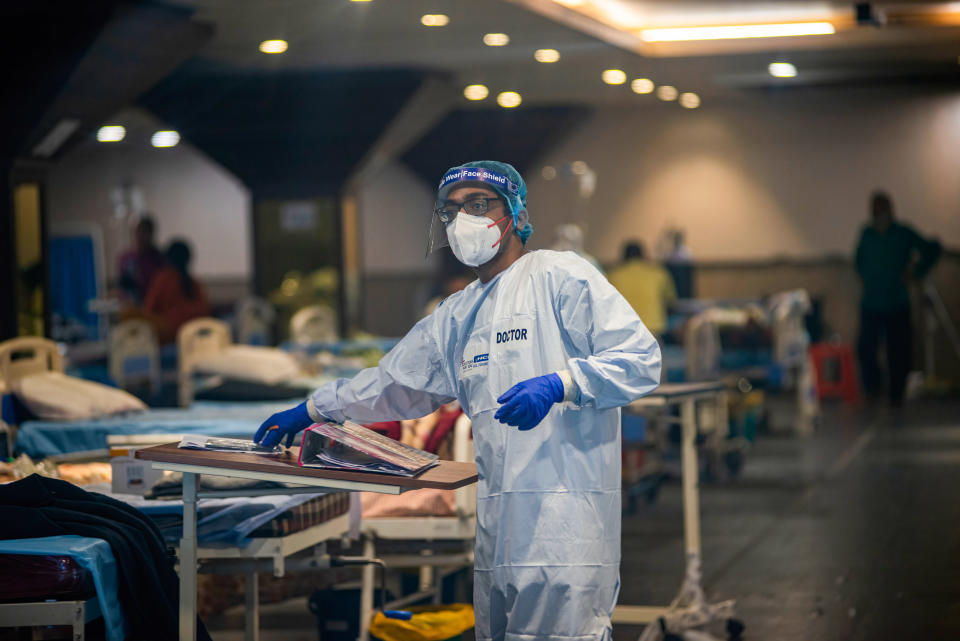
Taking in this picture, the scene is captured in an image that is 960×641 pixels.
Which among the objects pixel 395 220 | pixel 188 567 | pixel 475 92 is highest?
pixel 475 92

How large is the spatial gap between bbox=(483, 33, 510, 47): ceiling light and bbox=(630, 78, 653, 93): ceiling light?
2.43 metres

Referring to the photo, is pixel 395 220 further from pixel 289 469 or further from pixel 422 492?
pixel 289 469

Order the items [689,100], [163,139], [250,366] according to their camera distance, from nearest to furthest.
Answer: [250,366], [689,100], [163,139]

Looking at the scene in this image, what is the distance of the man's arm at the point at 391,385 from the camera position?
116 inches

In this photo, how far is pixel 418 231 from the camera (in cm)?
1405

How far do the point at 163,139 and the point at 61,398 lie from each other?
8.38m

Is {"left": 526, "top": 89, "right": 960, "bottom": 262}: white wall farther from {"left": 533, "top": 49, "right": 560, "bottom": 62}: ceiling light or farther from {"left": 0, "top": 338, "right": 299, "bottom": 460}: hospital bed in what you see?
{"left": 0, "top": 338, "right": 299, "bottom": 460}: hospital bed

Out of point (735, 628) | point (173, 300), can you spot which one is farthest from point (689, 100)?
point (735, 628)

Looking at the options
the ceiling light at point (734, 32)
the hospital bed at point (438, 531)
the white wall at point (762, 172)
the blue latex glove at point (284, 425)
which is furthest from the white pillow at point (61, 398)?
the white wall at point (762, 172)

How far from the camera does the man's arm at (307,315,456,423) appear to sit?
9.70ft

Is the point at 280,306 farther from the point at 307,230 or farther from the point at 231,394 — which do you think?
the point at 231,394

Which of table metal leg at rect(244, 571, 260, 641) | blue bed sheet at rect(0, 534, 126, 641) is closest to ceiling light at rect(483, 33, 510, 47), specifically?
table metal leg at rect(244, 571, 260, 641)

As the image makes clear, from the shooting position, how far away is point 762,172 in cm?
1287

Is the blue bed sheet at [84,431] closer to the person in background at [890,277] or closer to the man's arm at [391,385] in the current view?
the man's arm at [391,385]
